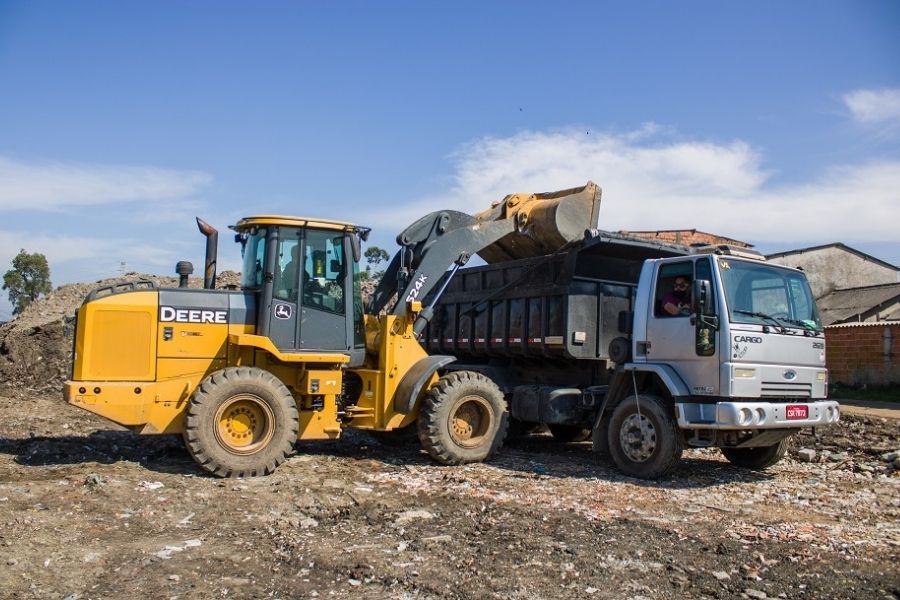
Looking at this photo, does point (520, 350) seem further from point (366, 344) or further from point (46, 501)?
point (46, 501)

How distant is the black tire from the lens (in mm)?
11430

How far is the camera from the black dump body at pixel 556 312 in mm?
9641

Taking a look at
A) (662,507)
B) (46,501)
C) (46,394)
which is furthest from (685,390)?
(46,394)

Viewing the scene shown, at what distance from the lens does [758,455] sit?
9.09 m

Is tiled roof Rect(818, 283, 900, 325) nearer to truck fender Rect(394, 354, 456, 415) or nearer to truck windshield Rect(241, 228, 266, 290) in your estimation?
truck fender Rect(394, 354, 456, 415)

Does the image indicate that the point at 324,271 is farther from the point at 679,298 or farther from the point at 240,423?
the point at 679,298

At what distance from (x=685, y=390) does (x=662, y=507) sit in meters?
1.50

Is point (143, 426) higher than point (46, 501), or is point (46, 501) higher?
point (143, 426)

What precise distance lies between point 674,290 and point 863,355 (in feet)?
43.0

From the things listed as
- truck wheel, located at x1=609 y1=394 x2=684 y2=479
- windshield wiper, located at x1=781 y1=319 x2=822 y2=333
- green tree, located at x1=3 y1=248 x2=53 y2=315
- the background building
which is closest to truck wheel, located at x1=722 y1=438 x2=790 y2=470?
windshield wiper, located at x1=781 y1=319 x2=822 y2=333

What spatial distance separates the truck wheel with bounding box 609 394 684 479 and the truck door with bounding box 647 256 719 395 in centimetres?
46

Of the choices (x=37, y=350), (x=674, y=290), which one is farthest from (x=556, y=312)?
(x=37, y=350)

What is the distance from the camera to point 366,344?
930 cm

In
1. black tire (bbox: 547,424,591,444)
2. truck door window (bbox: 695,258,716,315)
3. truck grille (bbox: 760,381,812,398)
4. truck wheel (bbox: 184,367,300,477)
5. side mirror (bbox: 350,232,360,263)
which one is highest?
side mirror (bbox: 350,232,360,263)
